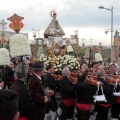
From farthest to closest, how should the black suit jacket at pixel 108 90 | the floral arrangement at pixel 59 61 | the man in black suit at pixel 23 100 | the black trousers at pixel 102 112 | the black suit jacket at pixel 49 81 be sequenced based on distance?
the floral arrangement at pixel 59 61 → the black suit jacket at pixel 49 81 → the black trousers at pixel 102 112 → the black suit jacket at pixel 108 90 → the man in black suit at pixel 23 100

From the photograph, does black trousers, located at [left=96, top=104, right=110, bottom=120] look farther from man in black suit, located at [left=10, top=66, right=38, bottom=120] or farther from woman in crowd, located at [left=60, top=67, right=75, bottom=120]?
man in black suit, located at [left=10, top=66, right=38, bottom=120]

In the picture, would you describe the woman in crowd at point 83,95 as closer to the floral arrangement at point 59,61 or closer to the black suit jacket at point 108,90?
the black suit jacket at point 108,90

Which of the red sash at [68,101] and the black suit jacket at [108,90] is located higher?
the black suit jacket at [108,90]

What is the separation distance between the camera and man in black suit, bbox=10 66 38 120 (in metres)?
4.55

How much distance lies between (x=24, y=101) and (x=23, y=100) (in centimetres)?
3

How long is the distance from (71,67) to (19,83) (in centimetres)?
472

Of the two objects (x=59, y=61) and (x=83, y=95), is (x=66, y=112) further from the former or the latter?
(x=59, y=61)

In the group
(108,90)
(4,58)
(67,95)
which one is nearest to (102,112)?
(108,90)

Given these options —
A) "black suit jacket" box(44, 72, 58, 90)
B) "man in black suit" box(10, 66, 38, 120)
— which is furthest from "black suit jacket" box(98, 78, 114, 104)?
"man in black suit" box(10, 66, 38, 120)

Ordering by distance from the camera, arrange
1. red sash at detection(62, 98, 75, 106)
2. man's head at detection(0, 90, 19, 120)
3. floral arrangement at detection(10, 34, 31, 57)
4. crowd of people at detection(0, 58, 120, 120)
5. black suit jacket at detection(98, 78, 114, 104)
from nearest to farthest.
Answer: man's head at detection(0, 90, 19, 120), crowd of people at detection(0, 58, 120, 120), floral arrangement at detection(10, 34, 31, 57), black suit jacket at detection(98, 78, 114, 104), red sash at detection(62, 98, 75, 106)

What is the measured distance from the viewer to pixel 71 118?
770 cm

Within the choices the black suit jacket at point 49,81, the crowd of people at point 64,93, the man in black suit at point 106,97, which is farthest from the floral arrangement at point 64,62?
the man in black suit at point 106,97

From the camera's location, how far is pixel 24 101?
15.0 feet

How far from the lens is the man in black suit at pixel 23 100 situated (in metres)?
4.55
